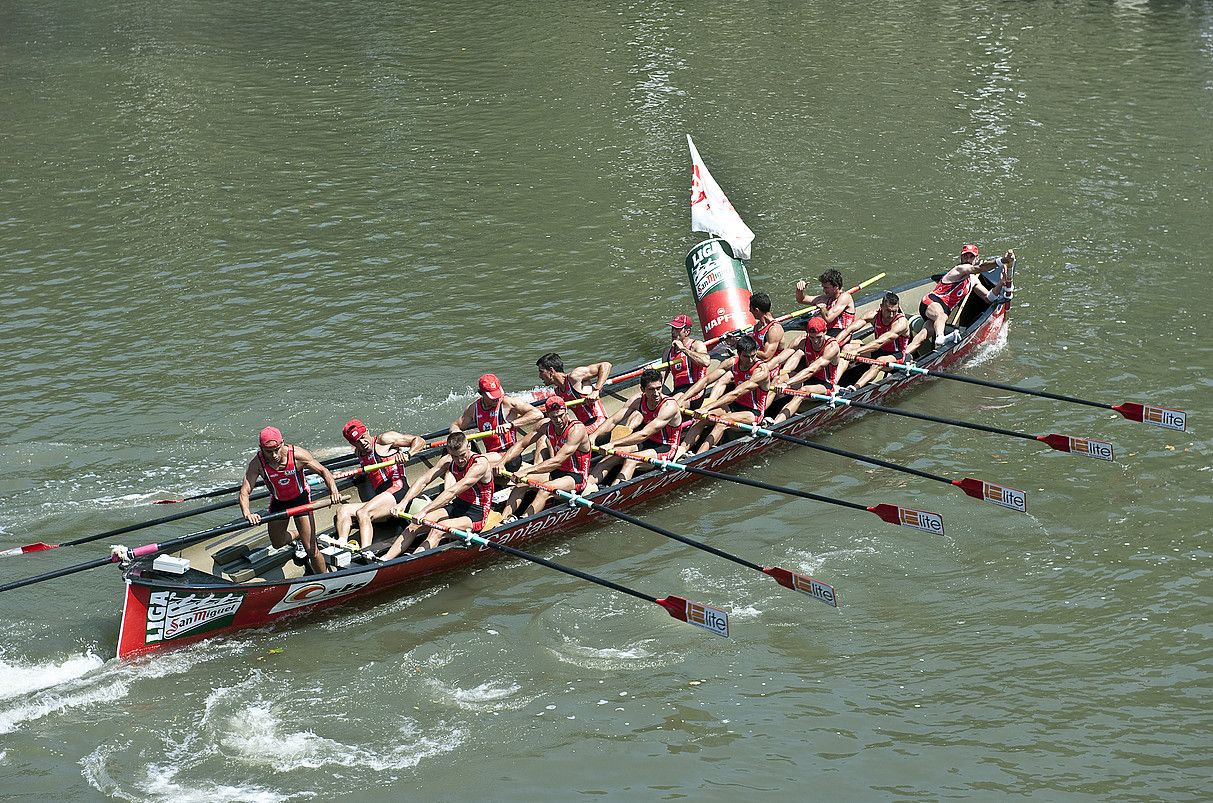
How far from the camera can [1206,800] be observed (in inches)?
434

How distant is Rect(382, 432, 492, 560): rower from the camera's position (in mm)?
14445

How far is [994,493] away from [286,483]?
26.7ft

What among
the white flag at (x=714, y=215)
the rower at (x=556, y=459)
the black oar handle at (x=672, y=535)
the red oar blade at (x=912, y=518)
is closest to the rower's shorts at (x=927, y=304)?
the white flag at (x=714, y=215)

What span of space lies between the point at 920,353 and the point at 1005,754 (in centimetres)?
922

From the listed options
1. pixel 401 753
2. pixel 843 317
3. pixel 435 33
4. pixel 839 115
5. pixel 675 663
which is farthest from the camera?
pixel 435 33

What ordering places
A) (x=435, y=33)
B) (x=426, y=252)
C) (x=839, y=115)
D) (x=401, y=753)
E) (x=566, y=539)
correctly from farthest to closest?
(x=435, y=33)
(x=839, y=115)
(x=426, y=252)
(x=566, y=539)
(x=401, y=753)

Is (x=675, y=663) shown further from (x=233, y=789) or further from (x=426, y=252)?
(x=426, y=252)

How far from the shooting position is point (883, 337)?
18.7m

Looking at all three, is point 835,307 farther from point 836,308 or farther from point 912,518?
point 912,518

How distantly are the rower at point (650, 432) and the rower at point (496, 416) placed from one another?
1121 mm

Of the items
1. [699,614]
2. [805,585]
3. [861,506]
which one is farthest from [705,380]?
[699,614]

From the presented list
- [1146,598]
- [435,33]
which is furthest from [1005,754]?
[435,33]

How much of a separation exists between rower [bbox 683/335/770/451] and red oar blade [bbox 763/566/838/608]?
12.1ft

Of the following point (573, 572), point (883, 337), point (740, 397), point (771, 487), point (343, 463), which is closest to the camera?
point (573, 572)
